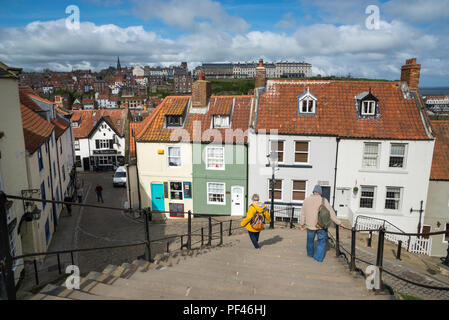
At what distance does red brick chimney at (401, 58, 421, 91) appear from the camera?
1923cm

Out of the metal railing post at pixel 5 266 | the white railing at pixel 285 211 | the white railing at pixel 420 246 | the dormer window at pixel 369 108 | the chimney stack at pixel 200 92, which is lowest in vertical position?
the white railing at pixel 420 246

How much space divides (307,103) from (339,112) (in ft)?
6.81

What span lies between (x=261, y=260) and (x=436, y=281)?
592 cm

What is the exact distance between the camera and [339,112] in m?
19.0

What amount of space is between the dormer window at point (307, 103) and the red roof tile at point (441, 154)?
22.9 ft

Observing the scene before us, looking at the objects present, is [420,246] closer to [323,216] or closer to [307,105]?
[307,105]

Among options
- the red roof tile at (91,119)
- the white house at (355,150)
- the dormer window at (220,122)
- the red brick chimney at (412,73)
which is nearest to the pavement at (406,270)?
the white house at (355,150)

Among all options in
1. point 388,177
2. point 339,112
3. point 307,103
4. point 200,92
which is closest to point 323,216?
point 388,177

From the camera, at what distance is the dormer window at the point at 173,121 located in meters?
21.0

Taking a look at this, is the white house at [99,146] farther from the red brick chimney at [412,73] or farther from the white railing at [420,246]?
the white railing at [420,246]

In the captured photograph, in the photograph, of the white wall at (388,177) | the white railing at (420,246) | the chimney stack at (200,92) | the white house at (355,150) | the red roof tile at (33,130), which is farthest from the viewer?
the chimney stack at (200,92)

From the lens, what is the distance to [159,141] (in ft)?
66.9
